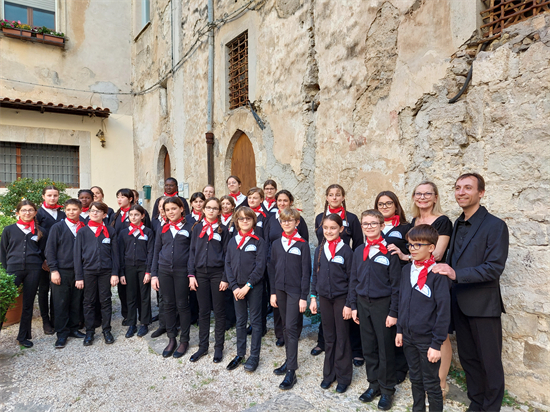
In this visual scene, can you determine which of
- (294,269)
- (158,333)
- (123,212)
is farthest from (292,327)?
(123,212)

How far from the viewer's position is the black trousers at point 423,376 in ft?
8.38

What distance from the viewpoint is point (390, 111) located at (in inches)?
163

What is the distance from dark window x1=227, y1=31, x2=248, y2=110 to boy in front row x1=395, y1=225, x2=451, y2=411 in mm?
4952

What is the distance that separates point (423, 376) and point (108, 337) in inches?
134

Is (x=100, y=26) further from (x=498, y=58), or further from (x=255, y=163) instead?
(x=498, y=58)

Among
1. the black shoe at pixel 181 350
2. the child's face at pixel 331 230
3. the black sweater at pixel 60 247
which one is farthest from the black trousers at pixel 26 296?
the child's face at pixel 331 230

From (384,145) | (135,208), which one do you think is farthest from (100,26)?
(384,145)

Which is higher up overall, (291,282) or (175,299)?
(291,282)

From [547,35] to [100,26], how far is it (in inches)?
479

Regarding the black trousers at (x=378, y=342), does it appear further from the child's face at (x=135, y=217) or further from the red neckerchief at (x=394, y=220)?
the child's face at (x=135, y=217)

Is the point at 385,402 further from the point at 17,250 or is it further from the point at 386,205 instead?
the point at 17,250

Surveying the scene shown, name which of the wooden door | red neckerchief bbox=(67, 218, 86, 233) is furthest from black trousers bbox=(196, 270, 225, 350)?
the wooden door

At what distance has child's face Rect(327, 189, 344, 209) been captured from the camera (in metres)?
3.79

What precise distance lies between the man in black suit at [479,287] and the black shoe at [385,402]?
1.84 feet
